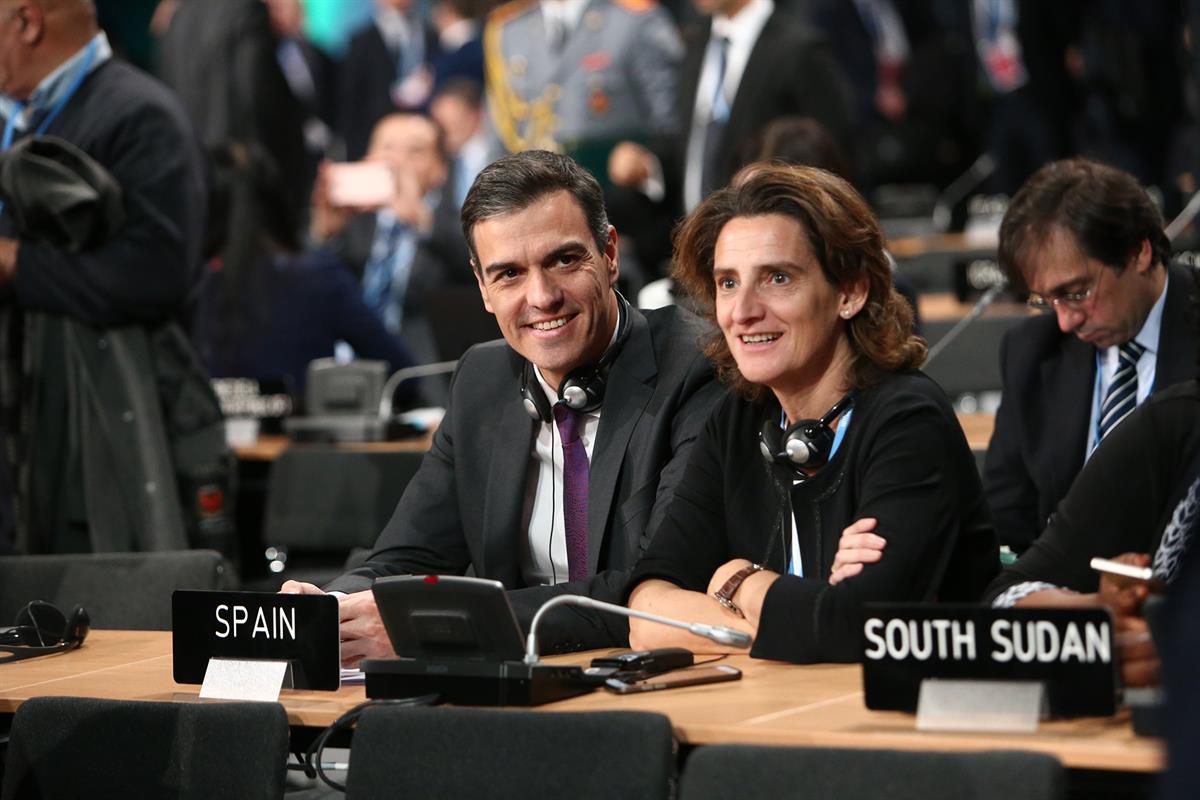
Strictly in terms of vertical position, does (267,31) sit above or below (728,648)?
above

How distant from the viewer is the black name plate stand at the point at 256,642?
93.1 inches

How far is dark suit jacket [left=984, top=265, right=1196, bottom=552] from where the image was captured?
3.40 metres

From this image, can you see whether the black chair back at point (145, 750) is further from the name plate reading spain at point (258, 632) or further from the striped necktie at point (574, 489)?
the striped necktie at point (574, 489)

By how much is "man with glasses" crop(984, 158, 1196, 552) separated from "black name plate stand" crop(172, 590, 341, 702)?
1.57 m

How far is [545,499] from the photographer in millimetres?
3088

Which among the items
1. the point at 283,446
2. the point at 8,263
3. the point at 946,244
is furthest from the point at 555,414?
the point at 946,244

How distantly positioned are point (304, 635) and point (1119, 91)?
692cm

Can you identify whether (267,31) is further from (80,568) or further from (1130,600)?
(1130,600)

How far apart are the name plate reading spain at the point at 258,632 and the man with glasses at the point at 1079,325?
1567 millimetres

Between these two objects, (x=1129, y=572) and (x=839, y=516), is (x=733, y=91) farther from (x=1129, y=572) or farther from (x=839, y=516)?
(x=1129, y=572)

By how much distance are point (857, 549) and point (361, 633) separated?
723 mm

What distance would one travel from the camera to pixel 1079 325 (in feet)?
11.0

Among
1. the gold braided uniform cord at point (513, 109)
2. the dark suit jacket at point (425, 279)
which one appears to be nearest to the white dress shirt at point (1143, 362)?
the dark suit jacket at point (425, 279)

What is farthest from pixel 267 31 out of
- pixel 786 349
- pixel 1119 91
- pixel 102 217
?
pixel 786 349
